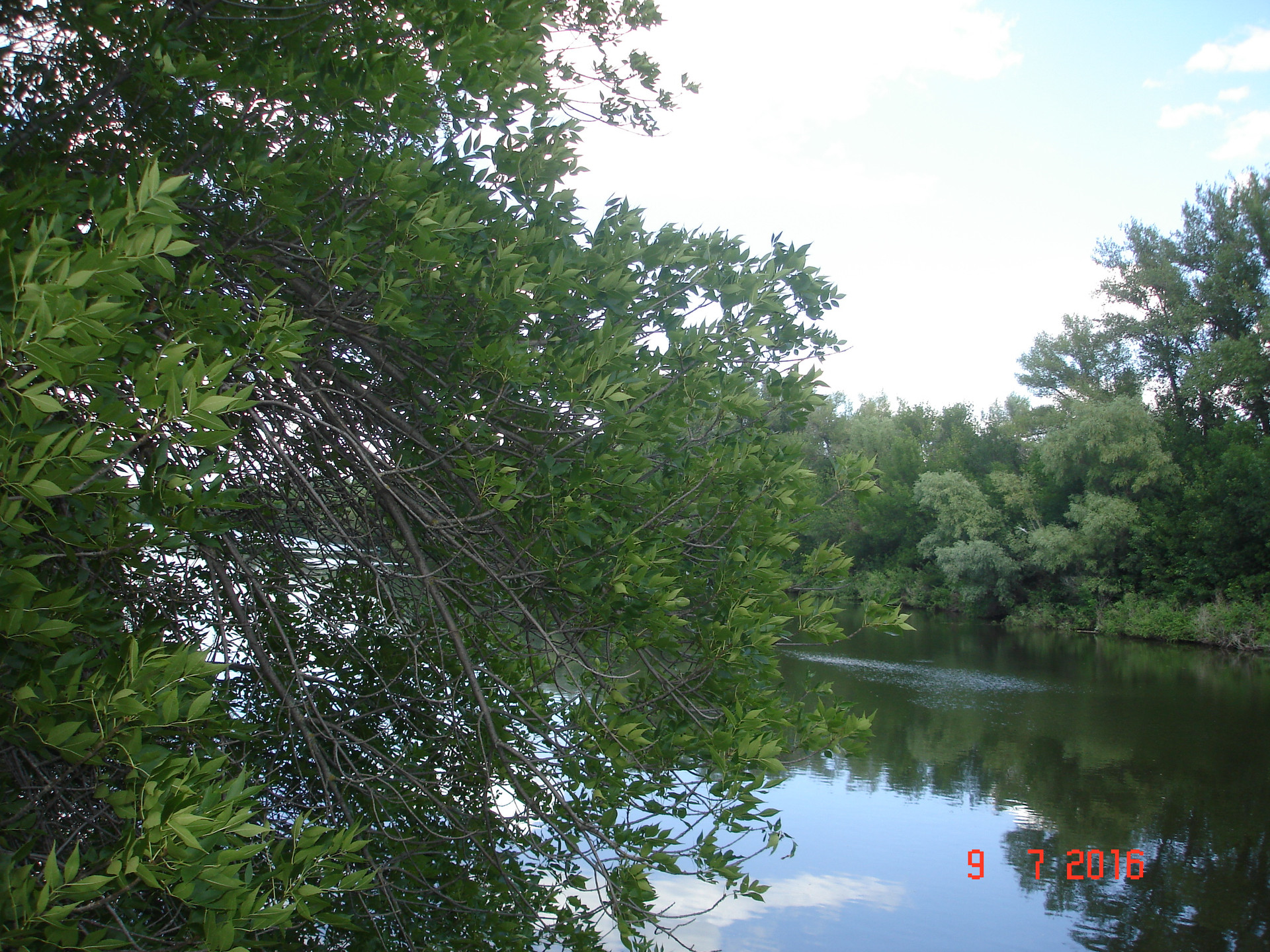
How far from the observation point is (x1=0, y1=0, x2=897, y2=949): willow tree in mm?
1835

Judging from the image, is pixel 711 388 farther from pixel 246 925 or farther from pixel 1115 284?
pixel 1115 284

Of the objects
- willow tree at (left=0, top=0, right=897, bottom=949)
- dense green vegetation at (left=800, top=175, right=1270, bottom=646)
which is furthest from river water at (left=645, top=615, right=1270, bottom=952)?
dense green vegetation at (left=800, top=175, right=1270, bottom=646)

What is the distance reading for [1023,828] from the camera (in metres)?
10.5

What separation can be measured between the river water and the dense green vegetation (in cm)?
945

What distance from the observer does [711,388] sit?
10.8ft

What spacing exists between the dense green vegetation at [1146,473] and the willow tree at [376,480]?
22874 millimetres

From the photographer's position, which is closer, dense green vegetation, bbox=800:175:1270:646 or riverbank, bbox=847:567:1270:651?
riverbank, bbox=847:567:1270:651

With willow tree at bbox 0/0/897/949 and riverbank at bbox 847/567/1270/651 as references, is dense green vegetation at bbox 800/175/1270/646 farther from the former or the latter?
willow tree at bbox 0/0/897/949

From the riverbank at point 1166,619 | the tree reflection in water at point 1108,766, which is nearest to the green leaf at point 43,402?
the tree reflection in water at point 1108,766
